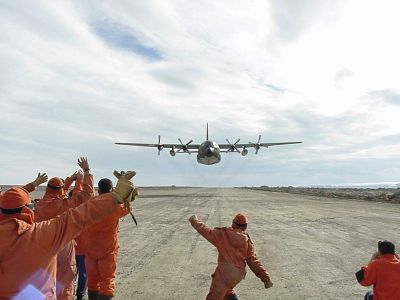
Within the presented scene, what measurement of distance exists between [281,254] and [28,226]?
9640 mm

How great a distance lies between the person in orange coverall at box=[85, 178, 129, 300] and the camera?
609cm

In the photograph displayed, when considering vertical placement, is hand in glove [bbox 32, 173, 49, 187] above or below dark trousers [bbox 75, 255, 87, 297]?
above

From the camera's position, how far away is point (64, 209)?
5852 millimetres

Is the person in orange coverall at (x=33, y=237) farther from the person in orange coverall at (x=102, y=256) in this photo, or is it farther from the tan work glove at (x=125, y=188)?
the person in orange coverall at (x=102, y=256)

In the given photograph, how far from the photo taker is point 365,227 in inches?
749

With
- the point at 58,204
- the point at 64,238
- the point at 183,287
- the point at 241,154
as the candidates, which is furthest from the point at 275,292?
the point at 241,154

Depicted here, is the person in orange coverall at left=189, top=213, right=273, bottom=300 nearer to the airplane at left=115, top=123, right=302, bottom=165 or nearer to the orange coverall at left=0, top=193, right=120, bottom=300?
the orange coverall at left=0, top=193, right=120, bottom=300

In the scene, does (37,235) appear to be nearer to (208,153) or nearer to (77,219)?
(77,219)

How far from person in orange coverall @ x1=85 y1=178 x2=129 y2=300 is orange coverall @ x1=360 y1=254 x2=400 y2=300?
3574 millimetres

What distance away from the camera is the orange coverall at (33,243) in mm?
3453

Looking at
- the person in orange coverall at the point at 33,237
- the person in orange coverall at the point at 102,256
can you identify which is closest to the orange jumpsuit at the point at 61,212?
the person in orange coverall at the point at 102,256

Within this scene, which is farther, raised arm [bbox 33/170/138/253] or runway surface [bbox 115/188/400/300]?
runway surface [bbox 115/188/400/300]

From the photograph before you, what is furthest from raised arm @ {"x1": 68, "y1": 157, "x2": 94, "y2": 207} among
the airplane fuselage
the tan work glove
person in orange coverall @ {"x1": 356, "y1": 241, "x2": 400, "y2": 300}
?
the airplane fuselage

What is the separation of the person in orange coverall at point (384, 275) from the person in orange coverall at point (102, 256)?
11.7 feet
